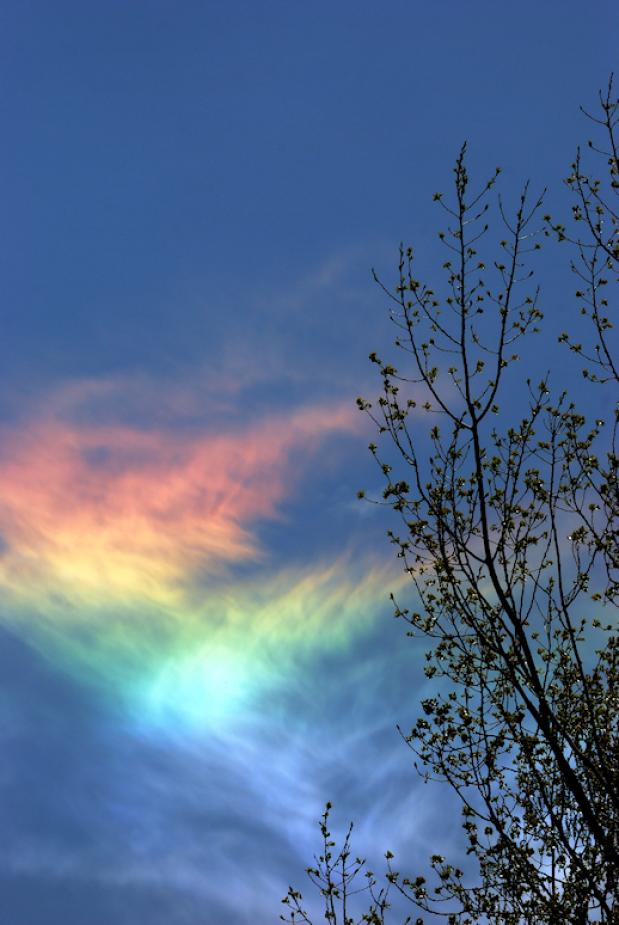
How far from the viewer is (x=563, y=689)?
13156 millimetres

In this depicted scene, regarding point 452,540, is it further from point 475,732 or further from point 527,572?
point 475,732

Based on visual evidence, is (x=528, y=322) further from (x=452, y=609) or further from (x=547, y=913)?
(x=547, y=913)

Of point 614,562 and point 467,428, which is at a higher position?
point 467,428

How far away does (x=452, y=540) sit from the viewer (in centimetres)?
1193

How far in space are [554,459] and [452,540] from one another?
7.15 feet

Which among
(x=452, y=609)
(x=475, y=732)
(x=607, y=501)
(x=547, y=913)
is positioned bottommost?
(x=547, y=913)

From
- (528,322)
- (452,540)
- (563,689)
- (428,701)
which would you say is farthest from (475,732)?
(528,322)

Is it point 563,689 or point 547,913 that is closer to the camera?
point 547,913

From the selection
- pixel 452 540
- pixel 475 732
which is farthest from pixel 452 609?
pixel 475 732

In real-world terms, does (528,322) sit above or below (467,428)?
above

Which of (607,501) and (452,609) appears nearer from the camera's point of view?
(452,609)

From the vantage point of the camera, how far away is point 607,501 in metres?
13.0

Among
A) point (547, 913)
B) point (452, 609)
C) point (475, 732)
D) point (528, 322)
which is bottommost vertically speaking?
point (547, 913)

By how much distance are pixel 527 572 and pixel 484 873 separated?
14.0 ft
